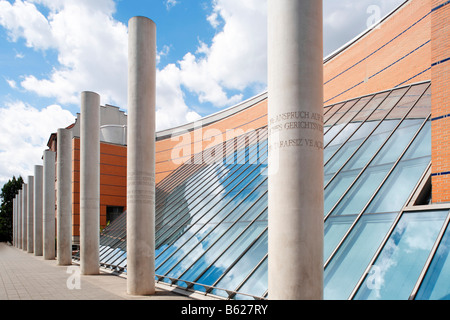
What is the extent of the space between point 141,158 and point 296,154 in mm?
7426

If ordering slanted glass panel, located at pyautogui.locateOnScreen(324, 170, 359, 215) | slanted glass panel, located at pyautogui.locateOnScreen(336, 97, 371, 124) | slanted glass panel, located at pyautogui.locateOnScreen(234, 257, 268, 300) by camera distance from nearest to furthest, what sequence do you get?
slanted glass panel, located at pyautogui.locateOnScreen(234, 257, 268, 300), slanted glass panel, located at pyautogui.locateOnScreen(324, 170, 359, 215), slanted glass panel, located at pyautogui.locateOnScreen(336, 97, 371, 124)

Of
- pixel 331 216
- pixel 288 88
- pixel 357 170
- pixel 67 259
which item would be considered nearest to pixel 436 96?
pixel 357 170

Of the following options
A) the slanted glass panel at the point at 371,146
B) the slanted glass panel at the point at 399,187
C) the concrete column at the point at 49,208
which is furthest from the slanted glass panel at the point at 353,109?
the concrete column at the point at 49,208

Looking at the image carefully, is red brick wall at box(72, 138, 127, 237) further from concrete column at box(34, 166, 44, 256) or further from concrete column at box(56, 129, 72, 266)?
concrete column at box(56, 129, 72, 266)

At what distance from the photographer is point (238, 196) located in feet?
51.4

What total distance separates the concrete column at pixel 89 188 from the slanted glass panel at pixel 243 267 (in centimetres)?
977

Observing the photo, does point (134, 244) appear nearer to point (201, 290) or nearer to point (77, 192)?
point (201, 290)

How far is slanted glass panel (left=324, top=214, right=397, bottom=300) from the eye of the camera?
7.55 meters

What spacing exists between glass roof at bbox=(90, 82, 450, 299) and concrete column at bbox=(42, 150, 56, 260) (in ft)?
38.6

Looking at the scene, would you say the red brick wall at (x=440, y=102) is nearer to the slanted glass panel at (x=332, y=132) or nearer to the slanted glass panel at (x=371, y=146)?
the slanted glass panel at (x=371, y=146)

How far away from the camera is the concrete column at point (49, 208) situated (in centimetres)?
2912

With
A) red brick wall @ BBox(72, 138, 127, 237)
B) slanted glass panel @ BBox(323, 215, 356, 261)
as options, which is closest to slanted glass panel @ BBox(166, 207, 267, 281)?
slanted glass panel @ BBox(323, 215, 356, 261)

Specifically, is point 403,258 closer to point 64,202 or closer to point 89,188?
point 89,188

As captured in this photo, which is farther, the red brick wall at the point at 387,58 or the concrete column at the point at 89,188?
the concrete column at the point at 89,188
